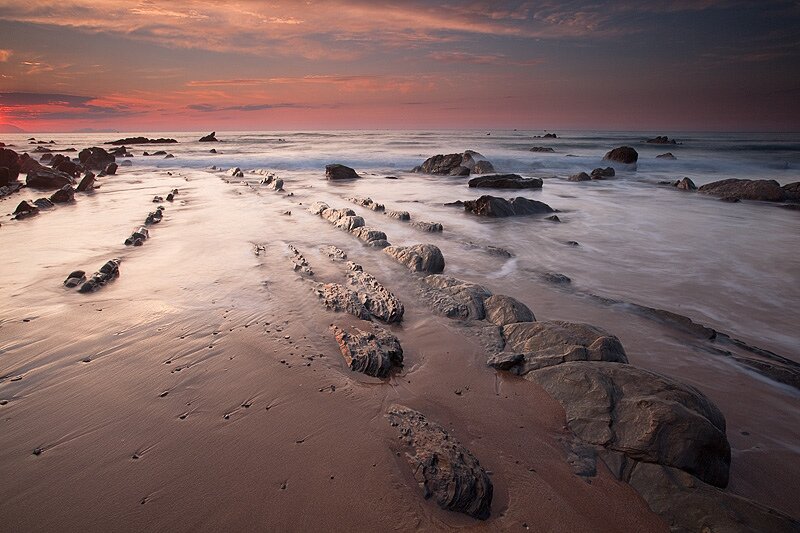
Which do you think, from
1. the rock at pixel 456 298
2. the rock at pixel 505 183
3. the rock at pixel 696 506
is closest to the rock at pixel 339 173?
the rock at pixel 505 183

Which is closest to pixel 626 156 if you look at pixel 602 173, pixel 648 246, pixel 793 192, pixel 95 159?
pixel 602 173

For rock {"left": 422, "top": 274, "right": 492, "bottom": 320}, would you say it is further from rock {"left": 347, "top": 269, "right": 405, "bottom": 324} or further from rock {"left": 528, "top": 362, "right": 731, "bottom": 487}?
rock {"left": 528, "top": 362, "right": 731, "bottom": 487}

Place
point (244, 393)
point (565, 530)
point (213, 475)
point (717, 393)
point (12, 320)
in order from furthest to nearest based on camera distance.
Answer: point (12, 320), point (717, 393), point (244, 393), point (213, 475), point (565, 530)

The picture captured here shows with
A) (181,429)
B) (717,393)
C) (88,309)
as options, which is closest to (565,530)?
(717,393)

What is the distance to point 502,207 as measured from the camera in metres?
11.4

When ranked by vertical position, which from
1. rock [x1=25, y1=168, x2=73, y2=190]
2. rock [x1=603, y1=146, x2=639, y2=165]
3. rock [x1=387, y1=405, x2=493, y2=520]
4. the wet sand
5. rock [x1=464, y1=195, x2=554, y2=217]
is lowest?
rock [x1=25, y1=168, x2=73, y2=190]

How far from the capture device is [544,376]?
3467 mm

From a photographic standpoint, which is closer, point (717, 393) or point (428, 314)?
point (717, 393)

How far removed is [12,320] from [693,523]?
6345mm

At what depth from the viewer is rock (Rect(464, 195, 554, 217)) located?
11.3 meters

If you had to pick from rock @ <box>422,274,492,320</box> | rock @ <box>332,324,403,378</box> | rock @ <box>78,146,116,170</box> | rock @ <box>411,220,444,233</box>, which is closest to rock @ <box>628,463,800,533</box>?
rock @ <box>332,324,403,378</box>

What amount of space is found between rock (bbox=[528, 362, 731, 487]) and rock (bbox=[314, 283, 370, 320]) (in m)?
2.07

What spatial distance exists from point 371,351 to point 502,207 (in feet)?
29.0

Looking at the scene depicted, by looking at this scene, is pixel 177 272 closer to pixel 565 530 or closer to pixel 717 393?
pixel 565 530
